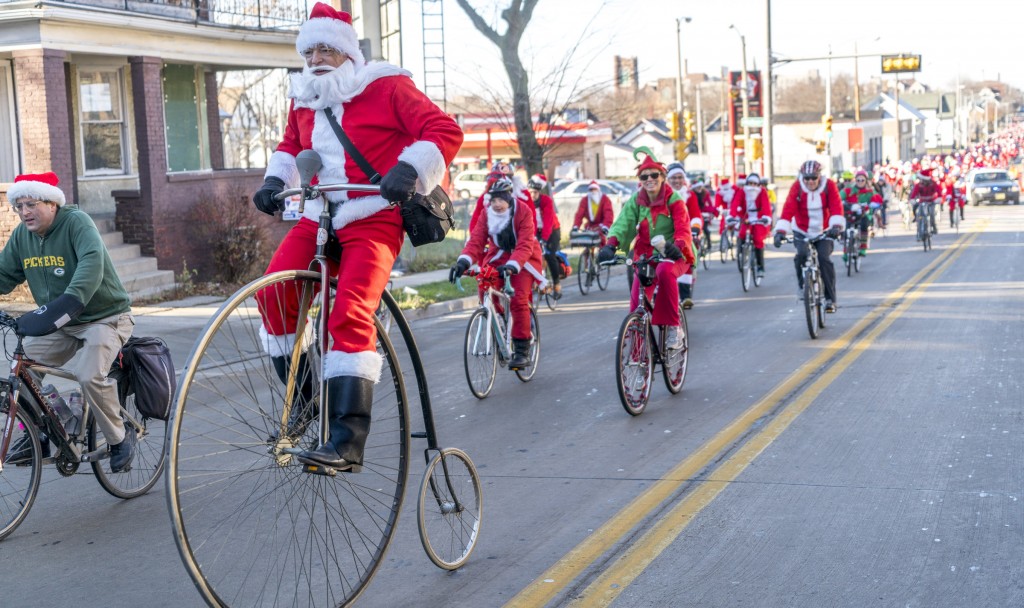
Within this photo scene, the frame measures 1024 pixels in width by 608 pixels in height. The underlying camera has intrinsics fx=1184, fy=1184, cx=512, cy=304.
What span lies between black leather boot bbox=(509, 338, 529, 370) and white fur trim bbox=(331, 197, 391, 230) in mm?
6085

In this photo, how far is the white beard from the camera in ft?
36.5

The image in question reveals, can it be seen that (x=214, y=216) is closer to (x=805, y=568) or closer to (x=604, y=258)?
(x=604, y=258)

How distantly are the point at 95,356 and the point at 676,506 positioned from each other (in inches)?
129

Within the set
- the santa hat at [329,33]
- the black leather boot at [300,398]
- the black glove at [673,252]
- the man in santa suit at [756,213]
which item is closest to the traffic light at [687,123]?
the man in santa suit at [756,213]

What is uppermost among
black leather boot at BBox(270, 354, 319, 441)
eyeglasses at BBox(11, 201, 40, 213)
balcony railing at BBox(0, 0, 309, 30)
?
balcony railing at BBox(0, 0, 309, 30)

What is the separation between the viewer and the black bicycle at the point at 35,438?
608cm

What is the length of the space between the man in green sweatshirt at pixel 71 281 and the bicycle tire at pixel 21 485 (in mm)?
174

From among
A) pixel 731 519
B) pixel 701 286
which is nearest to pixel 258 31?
pixel 701 286

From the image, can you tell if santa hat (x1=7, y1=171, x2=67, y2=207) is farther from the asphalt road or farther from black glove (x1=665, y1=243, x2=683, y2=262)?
black glove (x1=665, y1=243, x2=683, y2=262)

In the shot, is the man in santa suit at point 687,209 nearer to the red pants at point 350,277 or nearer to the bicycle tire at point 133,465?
the bicycle tire at point 133,465

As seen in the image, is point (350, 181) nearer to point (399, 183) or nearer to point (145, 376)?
point (399, 183)

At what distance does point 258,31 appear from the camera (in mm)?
21891

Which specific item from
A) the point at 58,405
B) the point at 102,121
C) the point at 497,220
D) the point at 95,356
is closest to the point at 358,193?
the point at 95,356

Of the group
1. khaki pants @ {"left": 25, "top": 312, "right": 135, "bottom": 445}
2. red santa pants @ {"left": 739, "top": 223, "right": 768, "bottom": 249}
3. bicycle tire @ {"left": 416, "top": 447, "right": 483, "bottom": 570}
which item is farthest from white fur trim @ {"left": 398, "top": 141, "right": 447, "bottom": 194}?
red santa pants @ {"left": 739, "top": 223, "right": 768, "bottom": 249}
